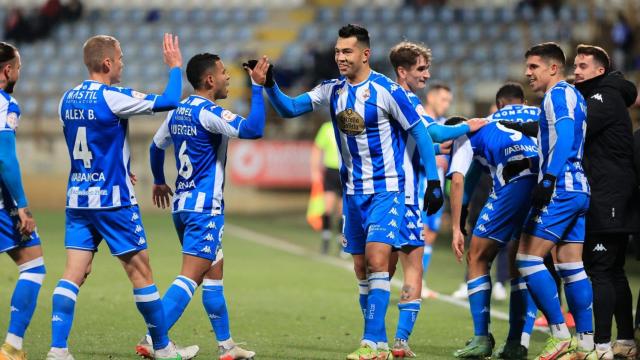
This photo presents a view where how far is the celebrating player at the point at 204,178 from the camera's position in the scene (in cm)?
691

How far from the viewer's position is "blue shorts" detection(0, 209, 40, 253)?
22.2ft

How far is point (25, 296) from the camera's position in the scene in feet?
22.5

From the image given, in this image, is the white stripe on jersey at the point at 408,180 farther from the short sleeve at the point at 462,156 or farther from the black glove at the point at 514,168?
the black glove at the point at 514,168

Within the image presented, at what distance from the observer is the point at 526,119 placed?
301 inches

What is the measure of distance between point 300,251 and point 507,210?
29.3ft

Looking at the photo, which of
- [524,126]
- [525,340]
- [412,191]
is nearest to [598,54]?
[524,126]

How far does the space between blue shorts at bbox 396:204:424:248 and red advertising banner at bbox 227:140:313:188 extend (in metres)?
17.0

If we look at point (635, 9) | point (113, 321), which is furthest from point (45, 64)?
point (113, 321)

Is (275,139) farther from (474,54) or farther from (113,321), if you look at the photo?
(113,321)

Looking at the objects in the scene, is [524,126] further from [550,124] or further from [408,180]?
[408,180]

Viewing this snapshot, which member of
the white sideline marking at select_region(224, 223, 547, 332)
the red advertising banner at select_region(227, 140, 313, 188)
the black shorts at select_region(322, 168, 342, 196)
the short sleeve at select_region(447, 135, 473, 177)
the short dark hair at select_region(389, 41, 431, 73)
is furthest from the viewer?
the red advertising banner at select_region(227, 140, 313, 188)

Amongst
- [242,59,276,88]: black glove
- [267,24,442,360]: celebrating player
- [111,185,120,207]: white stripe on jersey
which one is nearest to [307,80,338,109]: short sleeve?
[267,24,442,360]: celebrating player

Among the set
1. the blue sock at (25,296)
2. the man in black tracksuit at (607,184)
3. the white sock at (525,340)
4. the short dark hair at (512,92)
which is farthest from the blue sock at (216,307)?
the short dark hair at (512,92)

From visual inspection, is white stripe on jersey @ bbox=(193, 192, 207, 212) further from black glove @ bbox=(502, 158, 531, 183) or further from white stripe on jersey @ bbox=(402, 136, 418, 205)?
black glove @ bbox=(502, 158, 531, 183)
